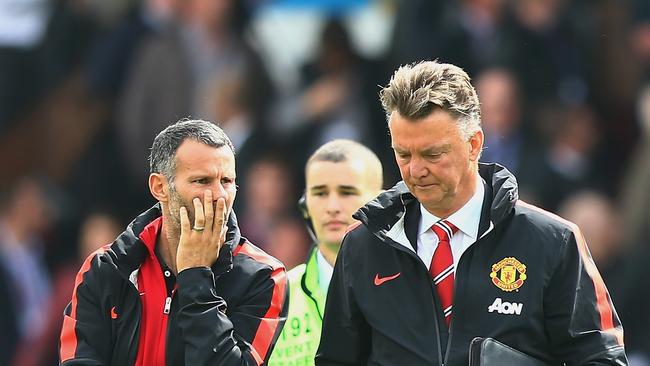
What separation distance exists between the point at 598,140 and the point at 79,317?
6.31 metres

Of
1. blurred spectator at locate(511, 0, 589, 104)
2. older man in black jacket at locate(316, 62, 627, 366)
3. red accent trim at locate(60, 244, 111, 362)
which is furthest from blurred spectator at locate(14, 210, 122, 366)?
older man in black jacket at locate(316, 62, 627, 366)

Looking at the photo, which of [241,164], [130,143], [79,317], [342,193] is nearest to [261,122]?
[241,164]

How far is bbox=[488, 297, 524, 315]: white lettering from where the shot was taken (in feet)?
16.6

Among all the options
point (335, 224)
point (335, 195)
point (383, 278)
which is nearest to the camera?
point (383, 278)

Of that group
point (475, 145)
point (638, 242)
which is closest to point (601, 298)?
point (475, 145)

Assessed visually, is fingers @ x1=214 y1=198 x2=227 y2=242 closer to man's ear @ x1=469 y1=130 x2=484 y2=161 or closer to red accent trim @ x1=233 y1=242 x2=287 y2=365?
red accent trim @ x1=233 y1=242 x2=287 y2=365

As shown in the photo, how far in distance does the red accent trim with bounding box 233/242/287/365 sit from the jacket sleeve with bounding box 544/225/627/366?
105 cm

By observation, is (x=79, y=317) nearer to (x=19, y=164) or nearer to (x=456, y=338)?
(x=456, y=338)

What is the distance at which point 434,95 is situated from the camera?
5.14 metres

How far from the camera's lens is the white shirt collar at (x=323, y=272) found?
6852 mm

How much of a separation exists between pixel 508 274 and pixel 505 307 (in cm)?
12

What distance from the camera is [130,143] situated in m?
12.0

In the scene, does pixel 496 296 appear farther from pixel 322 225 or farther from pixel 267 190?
pixel 267 190

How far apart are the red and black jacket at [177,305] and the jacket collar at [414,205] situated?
49cm
